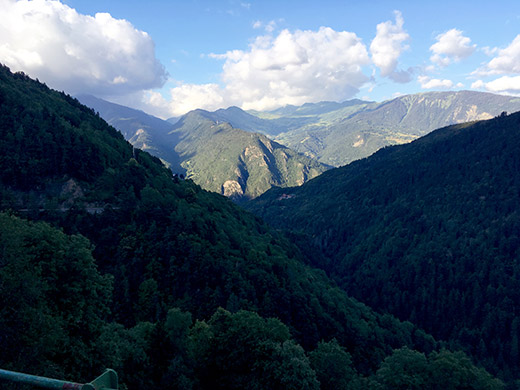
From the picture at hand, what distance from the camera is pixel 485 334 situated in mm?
130000

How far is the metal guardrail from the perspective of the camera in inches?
249

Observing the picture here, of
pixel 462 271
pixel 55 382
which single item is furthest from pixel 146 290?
pixel 462 271

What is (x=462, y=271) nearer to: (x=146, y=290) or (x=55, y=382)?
(x=146, y=290)

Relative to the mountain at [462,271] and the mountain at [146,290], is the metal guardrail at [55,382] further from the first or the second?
the mountain at [462,271]

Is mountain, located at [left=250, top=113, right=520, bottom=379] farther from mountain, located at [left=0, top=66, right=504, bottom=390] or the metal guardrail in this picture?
the metal guardrail

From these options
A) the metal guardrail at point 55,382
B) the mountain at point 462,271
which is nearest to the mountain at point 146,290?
the metal guardrail at point 55,382

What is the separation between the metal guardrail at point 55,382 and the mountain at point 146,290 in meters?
17.0

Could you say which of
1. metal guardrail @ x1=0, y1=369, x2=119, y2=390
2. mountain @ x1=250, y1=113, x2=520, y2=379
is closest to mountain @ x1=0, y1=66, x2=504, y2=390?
metal guardrail @ x1=0, y1=369, x2=119, y2=390

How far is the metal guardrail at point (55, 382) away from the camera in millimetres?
6324

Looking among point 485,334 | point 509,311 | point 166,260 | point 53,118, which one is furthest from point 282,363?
point 509,311

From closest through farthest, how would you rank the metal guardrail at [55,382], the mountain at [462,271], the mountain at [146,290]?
the metal guardrail at [55,382], the mountain at [146,290], the mountain at [462,271]

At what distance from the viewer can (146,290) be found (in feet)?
245

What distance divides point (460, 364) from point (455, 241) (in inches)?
5311

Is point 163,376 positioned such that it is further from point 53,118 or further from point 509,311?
point 509,311
